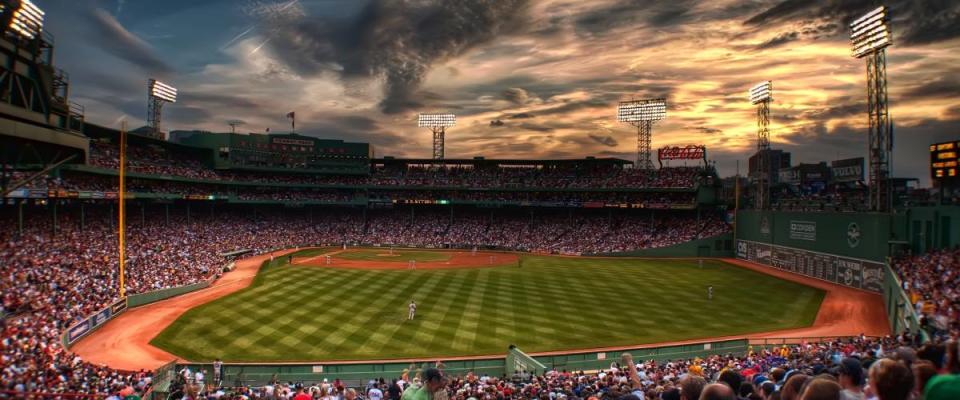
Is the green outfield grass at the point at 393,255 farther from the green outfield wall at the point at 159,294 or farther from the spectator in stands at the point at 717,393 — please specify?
the spectator in stands at the point at 717,393

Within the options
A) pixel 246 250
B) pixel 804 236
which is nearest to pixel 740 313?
pixel 804 236

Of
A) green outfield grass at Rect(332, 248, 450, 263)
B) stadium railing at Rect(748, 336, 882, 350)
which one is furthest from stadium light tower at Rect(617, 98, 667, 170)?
stadium railing at Rect(748, 336, 882, 350)

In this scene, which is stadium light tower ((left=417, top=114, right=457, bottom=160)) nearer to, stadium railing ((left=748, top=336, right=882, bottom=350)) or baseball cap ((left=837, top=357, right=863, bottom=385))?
stadium railing ((left=748, top=336, right=882, bottom=350))

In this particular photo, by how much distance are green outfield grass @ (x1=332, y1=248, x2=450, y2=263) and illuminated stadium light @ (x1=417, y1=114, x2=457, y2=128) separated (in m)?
28.1

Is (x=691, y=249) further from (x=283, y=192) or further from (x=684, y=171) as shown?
(x=283, y=192)

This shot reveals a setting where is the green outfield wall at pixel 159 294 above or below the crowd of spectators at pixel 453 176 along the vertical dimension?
below

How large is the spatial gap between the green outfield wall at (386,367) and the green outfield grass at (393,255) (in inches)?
1403

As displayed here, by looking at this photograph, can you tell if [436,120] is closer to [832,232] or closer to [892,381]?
[832,232]

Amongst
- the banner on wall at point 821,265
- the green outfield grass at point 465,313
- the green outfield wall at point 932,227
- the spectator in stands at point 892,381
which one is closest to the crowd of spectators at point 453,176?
the banner on wall at point 821,265

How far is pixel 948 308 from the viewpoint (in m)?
18.2

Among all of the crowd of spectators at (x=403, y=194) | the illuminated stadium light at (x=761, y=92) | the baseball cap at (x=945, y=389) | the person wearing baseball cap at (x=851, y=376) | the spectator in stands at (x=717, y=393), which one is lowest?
the person wearing baseball cap at (x=851, y=376)

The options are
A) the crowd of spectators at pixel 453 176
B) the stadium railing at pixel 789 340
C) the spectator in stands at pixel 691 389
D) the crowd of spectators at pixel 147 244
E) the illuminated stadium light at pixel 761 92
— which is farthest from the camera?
the crowd of spectators at pixel 453 176

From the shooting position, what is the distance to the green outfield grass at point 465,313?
24.6 m

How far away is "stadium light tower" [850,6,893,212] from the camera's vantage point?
36.9m
